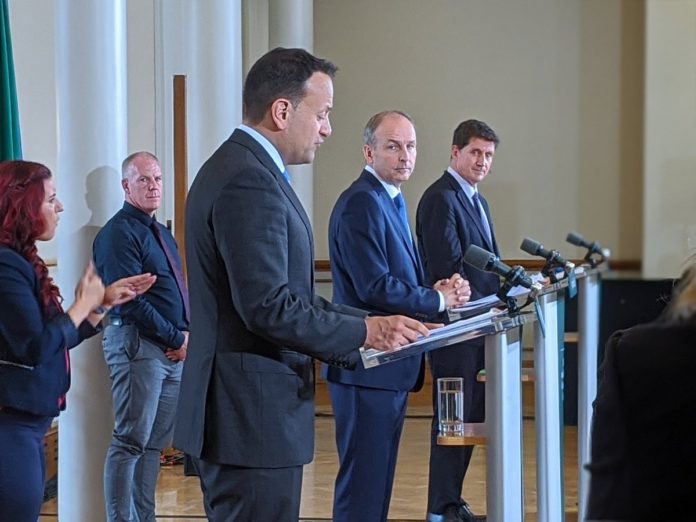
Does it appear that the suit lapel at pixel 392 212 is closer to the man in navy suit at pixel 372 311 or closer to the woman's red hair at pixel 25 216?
the man in navy suit at pixel 372 311

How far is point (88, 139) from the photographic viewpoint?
11.1 feet

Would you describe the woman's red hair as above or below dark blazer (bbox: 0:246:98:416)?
above

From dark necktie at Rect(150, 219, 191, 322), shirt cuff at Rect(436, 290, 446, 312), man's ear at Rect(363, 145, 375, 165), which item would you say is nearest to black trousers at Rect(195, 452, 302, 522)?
shirt cuff at Rect(436, 290, 446, 312)

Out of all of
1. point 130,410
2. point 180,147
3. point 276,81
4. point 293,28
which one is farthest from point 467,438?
point 293,28

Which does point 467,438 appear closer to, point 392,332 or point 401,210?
point 392,332

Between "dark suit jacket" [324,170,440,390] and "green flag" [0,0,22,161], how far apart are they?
1.46 m

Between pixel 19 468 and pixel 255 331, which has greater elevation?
pixel 255 331

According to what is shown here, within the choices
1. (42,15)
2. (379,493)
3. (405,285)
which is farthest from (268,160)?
(42,15)

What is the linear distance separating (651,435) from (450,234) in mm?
3404

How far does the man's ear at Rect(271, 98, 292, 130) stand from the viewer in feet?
7.13

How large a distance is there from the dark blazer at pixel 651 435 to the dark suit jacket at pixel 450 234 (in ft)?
11.0

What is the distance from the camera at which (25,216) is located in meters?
2.55

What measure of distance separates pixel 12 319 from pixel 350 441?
3.77ft

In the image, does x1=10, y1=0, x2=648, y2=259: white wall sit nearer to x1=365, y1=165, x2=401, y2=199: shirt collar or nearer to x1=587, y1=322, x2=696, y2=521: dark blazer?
x1=587, y1=322, x2=696, y2=521: dark blazer
